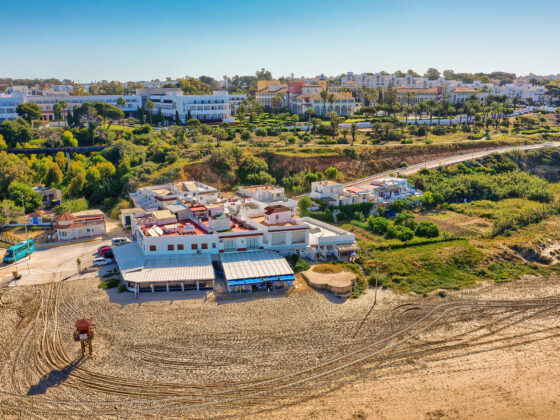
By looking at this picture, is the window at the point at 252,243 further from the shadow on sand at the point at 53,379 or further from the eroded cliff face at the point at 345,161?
the eroded cliff face at the point at 345,161

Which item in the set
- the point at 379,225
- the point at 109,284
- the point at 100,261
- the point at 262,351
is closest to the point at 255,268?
the point at 262,351

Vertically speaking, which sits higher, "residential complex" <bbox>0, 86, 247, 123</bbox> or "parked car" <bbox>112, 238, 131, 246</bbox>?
"residential complex" <bbox>0, 86, 247, 123</bbox>

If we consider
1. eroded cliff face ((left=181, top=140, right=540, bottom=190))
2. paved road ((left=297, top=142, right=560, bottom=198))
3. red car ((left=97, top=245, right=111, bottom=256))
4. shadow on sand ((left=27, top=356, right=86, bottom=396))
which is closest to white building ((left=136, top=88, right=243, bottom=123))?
eroded cliff face ((left=181, top=140, right=540, bottom=190))

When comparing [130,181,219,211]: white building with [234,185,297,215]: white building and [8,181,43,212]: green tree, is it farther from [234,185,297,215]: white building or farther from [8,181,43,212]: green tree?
[8,181,43,212]: green tree

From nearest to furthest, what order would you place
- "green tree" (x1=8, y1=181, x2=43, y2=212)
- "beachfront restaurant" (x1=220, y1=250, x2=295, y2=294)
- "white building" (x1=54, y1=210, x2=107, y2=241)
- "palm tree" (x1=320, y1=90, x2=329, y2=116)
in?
"beachfront restaurant" (x1=220, y1=250, x2=295, y2=294), "white building" (x1=54, y1=210, x2=107, y2=241), "green tree" (x1=8, y1=181, x2=43, y2=212), "palm tree" (x1=320, y1=90, x2=329, y2=116)

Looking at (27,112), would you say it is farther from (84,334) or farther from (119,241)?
(84,334)

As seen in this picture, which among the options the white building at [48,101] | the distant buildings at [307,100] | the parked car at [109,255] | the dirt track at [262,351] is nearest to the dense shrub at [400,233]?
the dirt track at [262,351]
